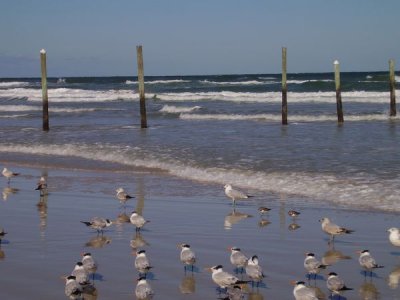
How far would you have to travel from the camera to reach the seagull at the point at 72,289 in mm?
6270

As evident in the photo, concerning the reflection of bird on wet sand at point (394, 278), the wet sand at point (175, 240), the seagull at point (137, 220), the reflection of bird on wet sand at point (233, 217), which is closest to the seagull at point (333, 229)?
the wet sand at point (175, 240)

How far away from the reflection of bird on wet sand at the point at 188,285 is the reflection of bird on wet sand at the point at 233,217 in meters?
2.48

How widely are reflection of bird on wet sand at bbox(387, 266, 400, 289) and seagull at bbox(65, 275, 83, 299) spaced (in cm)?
290

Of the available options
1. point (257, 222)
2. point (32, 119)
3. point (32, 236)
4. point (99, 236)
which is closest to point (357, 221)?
point (257, 222)

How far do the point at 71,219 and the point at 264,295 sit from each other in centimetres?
436

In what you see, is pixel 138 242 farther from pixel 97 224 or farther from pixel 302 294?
pixel 302 294

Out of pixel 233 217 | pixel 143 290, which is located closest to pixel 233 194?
pixel 233 217

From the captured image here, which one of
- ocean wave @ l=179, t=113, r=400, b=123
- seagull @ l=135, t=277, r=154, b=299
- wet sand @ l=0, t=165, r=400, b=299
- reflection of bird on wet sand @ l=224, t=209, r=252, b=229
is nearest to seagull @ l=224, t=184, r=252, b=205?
wet sand @ l=0, t=165, r=400, b=299

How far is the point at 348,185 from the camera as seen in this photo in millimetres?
12453

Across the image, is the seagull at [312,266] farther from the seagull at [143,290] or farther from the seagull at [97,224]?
the seagull at [97,224]

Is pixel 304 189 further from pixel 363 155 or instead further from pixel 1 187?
pixel 1 187

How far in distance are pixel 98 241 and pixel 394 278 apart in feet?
11.7

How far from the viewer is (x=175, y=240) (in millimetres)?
8812

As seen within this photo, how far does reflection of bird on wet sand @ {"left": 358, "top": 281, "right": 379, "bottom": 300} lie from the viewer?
21.4 ft
